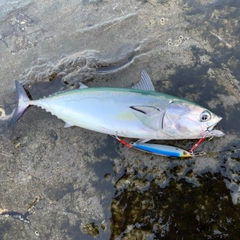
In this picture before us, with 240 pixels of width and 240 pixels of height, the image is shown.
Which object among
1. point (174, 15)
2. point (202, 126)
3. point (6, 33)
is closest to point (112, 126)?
point (202, 126)

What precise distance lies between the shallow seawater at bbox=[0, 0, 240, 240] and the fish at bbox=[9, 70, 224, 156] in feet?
0.80

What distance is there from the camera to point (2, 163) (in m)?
3.49

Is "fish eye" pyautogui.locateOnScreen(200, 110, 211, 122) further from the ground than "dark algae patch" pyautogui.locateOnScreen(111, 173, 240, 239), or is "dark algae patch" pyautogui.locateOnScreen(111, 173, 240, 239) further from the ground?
"fish eye" pyautogui.locateOnScreen(200, 110, 211, 122)

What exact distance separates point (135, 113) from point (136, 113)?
1 cm

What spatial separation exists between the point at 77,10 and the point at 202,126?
264 centimetres

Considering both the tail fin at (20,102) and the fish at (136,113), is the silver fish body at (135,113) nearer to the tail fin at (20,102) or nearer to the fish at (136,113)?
the fish at (136,113)

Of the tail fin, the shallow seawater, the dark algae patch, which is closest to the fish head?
the shallow seawater

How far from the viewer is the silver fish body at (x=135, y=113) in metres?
2.96

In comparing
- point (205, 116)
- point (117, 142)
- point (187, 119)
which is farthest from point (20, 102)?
point (205, 116)

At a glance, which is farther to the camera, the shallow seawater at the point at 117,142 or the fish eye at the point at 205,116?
the shallow seawater at the point at 117,142

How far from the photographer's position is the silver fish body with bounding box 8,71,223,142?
2.96m

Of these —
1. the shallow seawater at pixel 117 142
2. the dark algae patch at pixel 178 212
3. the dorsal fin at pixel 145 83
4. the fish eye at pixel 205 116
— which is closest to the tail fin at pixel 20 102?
the shallow seawater at pixel 117 142

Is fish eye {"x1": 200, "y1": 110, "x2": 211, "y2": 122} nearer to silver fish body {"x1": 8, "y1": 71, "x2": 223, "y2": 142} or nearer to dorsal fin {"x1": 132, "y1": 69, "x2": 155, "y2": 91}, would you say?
silver fish body {"x1": 8, "y1": 71, "x2": 223, "y2": 142}

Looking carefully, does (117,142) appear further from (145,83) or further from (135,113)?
(145,83)
